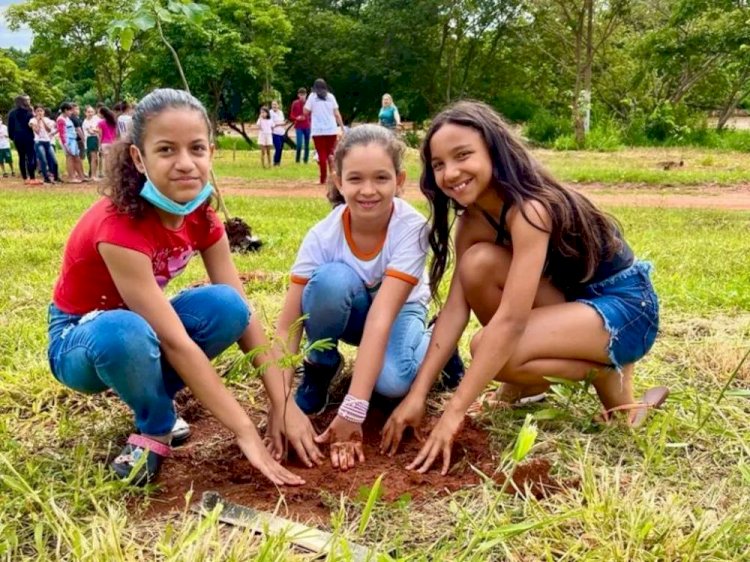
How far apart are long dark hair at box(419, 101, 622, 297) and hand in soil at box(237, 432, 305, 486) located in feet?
2.88

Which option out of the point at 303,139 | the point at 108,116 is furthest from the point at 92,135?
the point at 303,139

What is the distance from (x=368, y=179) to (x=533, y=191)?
1.58ft

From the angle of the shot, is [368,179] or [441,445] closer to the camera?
[441,445]

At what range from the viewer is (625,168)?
10828 mm

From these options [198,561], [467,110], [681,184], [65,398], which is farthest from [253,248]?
[681,184]

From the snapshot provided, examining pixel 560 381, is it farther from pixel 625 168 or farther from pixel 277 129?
pixel 277 129

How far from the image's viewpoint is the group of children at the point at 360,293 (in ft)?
6.16

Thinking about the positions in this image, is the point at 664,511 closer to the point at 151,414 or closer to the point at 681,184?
the point at 151,414

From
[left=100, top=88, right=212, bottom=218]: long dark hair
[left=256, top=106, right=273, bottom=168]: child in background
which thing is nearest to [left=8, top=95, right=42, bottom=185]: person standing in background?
[left=256, top=106, right=273, bottom=168]: child in background

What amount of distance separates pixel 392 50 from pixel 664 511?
24.0m

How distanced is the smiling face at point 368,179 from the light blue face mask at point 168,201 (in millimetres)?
460

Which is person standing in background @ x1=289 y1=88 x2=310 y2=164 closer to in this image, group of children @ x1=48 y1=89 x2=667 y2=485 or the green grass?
the green grass

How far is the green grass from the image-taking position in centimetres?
974

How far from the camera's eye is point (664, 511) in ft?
5.51
